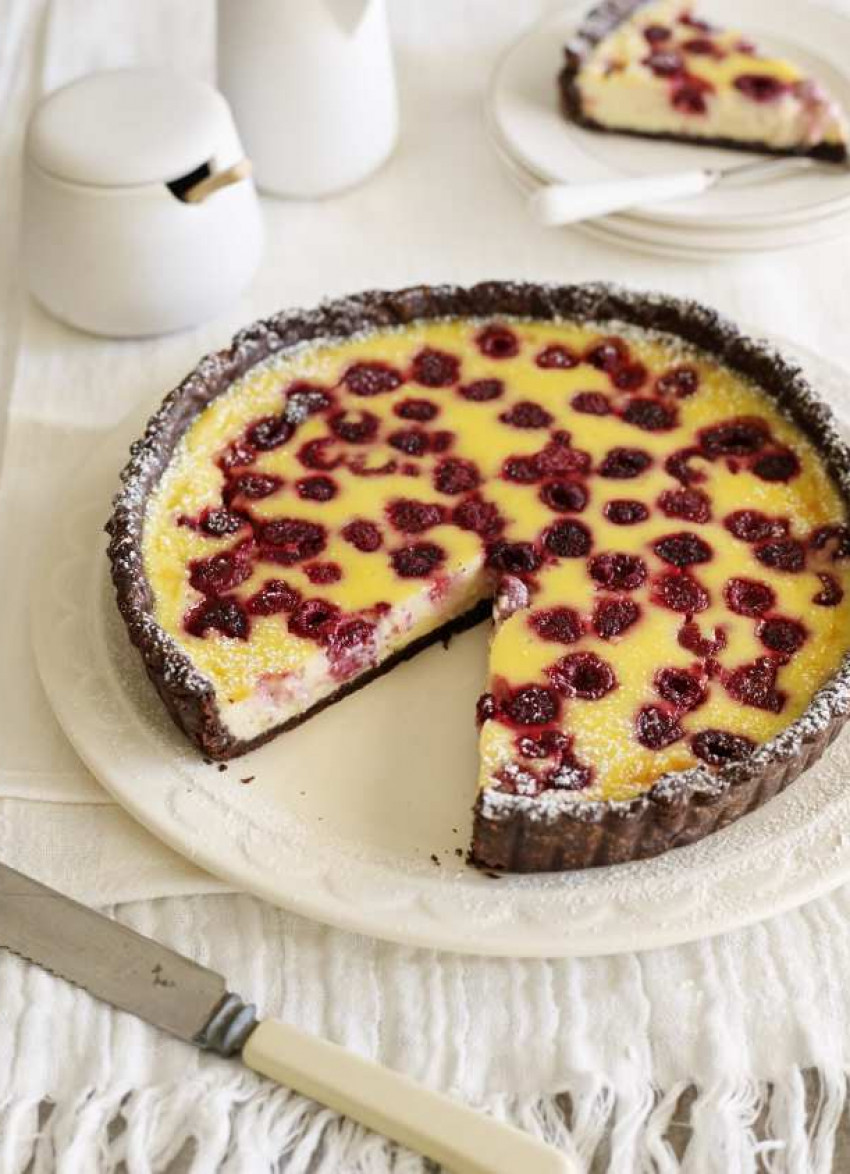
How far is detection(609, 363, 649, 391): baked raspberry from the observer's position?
280 cm

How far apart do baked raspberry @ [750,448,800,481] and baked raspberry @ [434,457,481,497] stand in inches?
19.9

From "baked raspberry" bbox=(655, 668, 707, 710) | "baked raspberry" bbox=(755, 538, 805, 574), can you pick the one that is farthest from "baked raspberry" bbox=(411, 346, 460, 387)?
"baked raspberry" bbox=(655, 668, 707, 710)

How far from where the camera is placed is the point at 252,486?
103 inches

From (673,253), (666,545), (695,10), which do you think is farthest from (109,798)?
(695,10)

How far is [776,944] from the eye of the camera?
7.14 feet

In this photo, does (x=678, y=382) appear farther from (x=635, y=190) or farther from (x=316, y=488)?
(x=316, y=488)

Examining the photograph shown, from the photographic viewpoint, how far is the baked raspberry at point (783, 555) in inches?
97.4

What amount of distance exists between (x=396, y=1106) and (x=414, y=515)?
3.46ft

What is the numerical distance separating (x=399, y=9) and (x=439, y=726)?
241cm

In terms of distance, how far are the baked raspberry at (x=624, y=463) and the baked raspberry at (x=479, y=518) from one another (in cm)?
22

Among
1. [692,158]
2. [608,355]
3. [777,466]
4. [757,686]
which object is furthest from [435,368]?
[692,158]

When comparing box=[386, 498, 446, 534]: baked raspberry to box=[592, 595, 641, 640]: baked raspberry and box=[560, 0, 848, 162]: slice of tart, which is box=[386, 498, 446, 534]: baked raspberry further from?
box=[560, 0, 848, 162]: slice of tart

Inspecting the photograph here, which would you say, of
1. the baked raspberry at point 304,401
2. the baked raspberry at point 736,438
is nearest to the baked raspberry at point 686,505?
the baked raspberry at point 736,438

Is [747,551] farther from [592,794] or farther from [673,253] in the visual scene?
[673,253]
